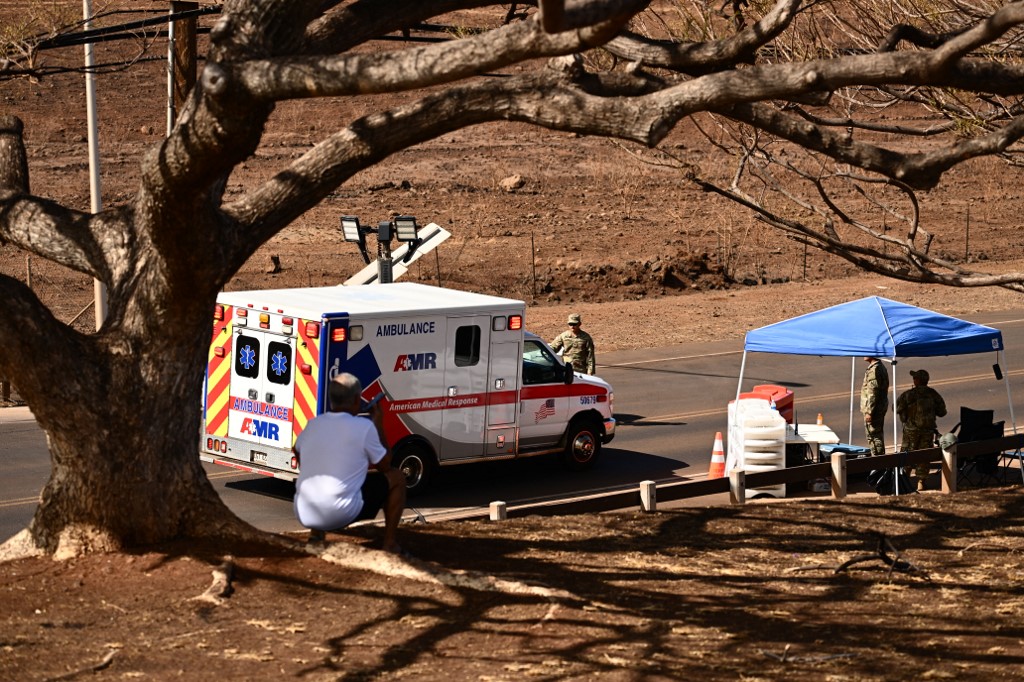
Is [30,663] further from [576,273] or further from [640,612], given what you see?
[576,273]

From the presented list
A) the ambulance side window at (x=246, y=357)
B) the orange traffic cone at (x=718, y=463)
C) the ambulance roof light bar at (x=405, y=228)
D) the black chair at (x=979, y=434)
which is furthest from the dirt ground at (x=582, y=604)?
the ambulance roof light bar at (x=405, y=228)

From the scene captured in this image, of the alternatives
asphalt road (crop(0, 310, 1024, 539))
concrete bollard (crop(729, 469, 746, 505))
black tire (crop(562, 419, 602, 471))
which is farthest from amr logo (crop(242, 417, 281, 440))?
concrete bollard (crop(729, 469, 746, 505))

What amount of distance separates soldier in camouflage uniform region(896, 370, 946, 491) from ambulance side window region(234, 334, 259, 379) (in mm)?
8055

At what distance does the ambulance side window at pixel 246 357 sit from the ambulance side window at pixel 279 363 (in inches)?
9.3

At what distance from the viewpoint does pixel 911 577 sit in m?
10.2

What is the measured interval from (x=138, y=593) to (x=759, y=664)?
153 inches

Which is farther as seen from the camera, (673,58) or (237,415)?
(237,415)

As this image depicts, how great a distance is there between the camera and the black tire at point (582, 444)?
19203 mm

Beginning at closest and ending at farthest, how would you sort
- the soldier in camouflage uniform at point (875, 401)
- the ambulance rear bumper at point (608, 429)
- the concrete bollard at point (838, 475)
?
the concrete bollard at point (838, 475), the soldier in camouflage uniform at point (875, 401), the ambulance rear bumper at point (608, 429)

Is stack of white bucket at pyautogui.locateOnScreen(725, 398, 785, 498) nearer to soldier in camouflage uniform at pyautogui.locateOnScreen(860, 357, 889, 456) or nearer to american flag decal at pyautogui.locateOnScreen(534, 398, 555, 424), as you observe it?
soldier in camouflage uniform at pyautogui.locateOnScreen(860, 357, 889, 456)

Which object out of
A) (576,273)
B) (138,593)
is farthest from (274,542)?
(576,273)

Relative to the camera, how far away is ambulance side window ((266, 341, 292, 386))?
55.8 ft

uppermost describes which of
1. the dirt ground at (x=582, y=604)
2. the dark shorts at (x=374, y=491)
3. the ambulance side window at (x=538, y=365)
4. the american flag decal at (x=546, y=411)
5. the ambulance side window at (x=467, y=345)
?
the ambulance side window at (x=467, y=345)

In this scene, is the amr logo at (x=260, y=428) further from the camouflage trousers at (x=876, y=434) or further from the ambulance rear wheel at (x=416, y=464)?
the camouflage trousers at (x=876, y=434)
